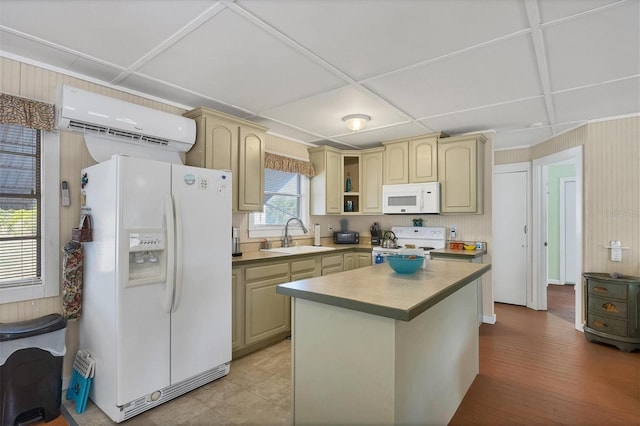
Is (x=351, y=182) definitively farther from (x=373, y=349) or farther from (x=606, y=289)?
(x=373, y=349)

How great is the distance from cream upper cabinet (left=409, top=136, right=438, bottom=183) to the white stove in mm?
744

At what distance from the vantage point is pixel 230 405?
2291mm

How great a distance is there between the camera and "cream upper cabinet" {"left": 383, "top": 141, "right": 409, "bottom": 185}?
445 centimetres

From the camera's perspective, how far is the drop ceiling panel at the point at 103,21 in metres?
1.71

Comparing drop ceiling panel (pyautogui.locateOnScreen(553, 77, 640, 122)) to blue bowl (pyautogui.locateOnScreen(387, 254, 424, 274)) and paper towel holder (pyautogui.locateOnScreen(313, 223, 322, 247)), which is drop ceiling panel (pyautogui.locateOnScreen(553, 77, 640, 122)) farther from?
paper towel holder (pyautogui.locateOnScreen(313, 223, 322, 247))

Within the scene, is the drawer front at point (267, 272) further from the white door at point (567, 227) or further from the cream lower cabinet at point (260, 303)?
the white door at point (567, 227)

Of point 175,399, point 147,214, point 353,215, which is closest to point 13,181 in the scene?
point 147,214

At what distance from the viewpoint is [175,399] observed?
2.37 m

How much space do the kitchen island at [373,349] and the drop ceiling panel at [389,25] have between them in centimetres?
147

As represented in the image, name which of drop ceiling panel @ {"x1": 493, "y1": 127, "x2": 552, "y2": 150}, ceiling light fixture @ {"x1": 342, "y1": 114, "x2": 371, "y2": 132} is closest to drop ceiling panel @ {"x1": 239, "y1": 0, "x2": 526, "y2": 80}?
ceiling light fixture @ {"x1": 342, "y1": 114, "x2": 371, "y2": 132}

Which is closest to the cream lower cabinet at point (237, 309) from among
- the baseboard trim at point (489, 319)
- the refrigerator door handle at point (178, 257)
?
the refrigerator door handle at point (178, 257)

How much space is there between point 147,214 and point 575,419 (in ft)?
10.3

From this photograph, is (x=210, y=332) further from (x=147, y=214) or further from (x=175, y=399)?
(x=147, y=214)

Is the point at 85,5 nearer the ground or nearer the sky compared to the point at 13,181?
nearer the sky
